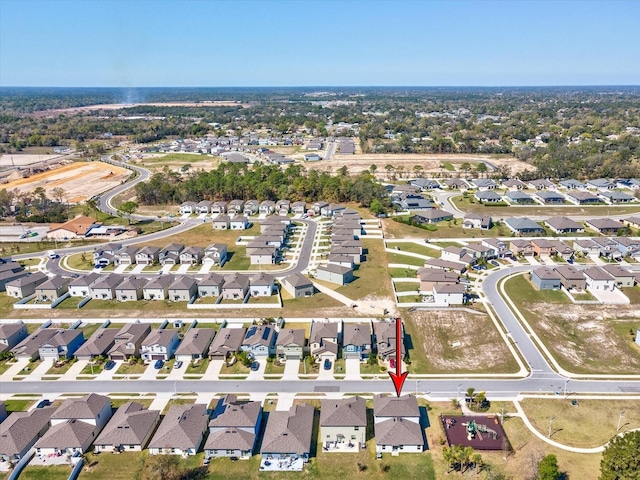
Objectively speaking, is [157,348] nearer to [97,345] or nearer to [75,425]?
[97,345]

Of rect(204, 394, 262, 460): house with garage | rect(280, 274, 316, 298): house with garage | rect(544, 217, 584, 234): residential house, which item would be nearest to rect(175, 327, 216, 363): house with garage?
rect(204, 394, 262, 460): house with garage

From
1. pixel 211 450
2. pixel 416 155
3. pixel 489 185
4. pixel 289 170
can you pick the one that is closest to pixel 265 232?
pixel 289 170

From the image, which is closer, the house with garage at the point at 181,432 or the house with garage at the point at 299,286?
the house with garage at the point at 181,432

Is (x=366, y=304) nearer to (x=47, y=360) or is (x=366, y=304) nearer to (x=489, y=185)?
(x=47, y=360)

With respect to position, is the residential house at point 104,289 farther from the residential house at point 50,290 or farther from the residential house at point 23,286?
the residential house at point 23,286

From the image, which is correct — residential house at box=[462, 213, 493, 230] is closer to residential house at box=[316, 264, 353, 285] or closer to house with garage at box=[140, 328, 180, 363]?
residential house at box=[316, 264, 353, 285]

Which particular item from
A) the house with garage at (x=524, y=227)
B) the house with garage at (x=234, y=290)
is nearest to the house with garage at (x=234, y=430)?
the house with garage at (x=234, y=290)

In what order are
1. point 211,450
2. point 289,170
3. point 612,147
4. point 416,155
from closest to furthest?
point 211,450
point 289,170
point 612,147
point 416,155
